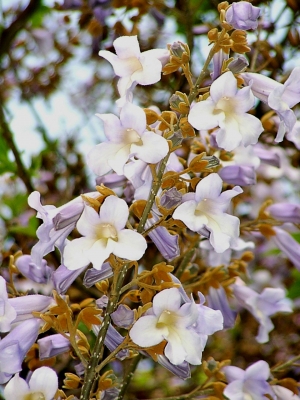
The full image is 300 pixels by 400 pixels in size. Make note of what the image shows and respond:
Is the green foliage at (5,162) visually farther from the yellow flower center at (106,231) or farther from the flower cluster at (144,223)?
the yellow flower center at (106,231)

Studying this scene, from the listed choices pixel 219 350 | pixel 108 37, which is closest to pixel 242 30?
pixel 108 37

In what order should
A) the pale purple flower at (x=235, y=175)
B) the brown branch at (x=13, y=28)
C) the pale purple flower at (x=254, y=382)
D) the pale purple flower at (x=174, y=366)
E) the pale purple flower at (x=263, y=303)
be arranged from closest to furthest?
the pale purple flower at (x=174, y=366) → the pale purple flower at (x=254, y=382) → the pale purple flower at (x=235, y=175) → the pale purple flower at (x=263, y=303) → the brown branch at (x=13, y=28)

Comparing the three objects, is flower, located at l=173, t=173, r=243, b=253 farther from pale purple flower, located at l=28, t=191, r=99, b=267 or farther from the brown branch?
the brown branch

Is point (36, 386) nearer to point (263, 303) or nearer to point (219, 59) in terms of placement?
point (219, 59)

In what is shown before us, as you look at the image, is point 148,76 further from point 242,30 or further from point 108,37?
point 108,37

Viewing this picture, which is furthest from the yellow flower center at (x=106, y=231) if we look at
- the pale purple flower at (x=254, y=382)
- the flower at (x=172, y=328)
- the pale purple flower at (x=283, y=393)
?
the pale purple flower at (x=283, y=393)

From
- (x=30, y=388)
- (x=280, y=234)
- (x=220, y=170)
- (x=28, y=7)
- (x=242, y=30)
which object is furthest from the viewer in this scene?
(x=28, y=7)

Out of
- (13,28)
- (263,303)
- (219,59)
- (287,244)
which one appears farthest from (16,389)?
(13,28)
